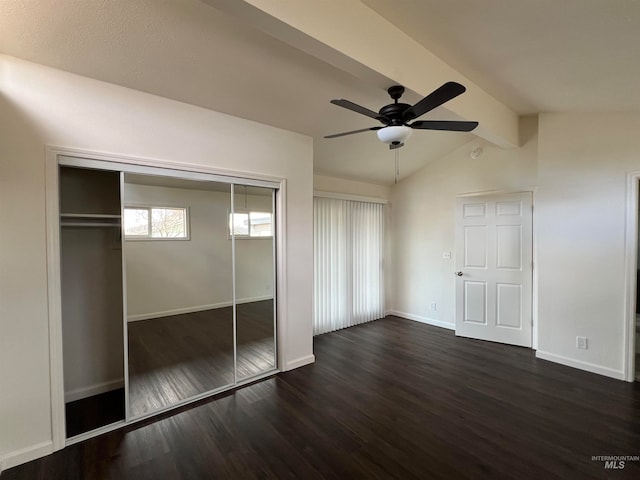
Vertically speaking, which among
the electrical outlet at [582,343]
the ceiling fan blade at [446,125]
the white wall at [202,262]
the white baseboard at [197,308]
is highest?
the ceiling fan blade at [446,125]

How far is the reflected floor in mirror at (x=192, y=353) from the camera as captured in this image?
8.44 ft

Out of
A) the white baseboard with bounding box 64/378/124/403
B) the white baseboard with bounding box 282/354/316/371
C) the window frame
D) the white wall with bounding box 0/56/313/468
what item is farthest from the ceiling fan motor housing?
the white baseboard with bounding box 64/378/124/403

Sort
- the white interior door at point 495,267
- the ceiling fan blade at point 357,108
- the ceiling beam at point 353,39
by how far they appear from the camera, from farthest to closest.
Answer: the white interior door at point 495,267 < the ceiling fan blade at point 357,108 < the ceiling beam at point 353,39

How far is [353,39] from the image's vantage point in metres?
1.81

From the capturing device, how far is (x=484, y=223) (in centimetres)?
427

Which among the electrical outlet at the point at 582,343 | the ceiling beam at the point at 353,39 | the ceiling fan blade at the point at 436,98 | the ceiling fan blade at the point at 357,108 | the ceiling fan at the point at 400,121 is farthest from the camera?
the electrical outlet at the point at 582,343

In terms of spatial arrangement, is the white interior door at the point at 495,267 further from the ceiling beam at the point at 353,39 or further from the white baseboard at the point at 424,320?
the ceiling beam at the point at 353,39

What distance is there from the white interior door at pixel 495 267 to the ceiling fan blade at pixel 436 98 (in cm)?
285

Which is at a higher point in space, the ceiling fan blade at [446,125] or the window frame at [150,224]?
the ceiling fan blade at [446,125]

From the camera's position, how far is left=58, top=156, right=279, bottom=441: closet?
2455mm

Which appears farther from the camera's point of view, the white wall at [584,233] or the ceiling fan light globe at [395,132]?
the white wall at [584,233]

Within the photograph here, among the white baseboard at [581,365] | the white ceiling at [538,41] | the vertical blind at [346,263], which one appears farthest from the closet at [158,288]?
the white baseboard at [581,365]

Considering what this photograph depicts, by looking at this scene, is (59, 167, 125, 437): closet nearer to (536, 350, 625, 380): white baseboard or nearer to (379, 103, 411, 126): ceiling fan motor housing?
(379, 103, 411, 126): ceiling fan motor housing

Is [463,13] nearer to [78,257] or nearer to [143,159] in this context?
[143,159]
